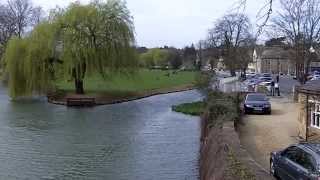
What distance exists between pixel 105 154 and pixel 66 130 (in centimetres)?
975

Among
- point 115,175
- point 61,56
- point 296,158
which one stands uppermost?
point 61,56

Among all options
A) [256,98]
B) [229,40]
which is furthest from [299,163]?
[229,40]

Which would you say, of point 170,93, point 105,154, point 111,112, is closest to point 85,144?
point 105,154

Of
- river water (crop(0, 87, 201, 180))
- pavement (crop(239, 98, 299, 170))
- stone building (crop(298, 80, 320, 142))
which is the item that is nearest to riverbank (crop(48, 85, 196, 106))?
river water (crop(0, 87, 201, 180))

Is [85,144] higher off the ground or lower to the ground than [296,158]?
lower

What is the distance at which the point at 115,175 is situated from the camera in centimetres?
2298

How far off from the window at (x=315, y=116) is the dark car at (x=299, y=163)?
1042 centimetres

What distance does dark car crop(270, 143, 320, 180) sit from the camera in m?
13.4

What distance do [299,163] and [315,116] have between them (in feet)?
41.6

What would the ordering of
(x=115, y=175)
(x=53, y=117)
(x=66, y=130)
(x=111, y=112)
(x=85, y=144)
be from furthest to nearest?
(x=111, y=112), (x=53, y=117), (x=66, y=130), (x=85, y=144), (x=115, y=175)

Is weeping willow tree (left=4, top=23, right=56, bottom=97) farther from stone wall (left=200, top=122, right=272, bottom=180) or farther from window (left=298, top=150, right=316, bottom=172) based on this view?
window (left=298, top=150, right=316, bottom=172)

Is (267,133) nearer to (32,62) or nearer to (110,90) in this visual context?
(32,62)

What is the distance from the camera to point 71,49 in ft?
186

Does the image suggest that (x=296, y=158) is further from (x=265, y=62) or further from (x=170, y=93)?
(x=265, y=62)
